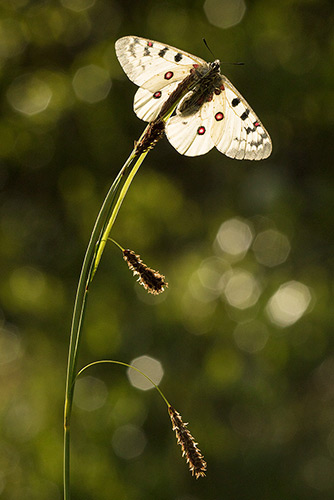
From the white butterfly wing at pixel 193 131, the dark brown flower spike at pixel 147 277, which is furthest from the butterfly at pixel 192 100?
the dark brown flower spike at pixel 147 277

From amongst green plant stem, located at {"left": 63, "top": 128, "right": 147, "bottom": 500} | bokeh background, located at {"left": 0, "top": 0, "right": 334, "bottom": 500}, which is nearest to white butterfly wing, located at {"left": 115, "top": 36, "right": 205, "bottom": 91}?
green plant stem, located at {"left": 63, "top": 128, "right": 147, "bottom": 500}

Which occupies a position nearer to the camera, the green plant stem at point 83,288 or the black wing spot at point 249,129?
the green plant stem at point 83,288

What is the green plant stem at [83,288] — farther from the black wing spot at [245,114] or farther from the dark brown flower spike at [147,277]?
the black wing spot at [245,114]

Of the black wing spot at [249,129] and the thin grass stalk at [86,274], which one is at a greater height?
the black wing spot at [249,129]

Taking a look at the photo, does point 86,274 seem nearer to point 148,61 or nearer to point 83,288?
point 83,288

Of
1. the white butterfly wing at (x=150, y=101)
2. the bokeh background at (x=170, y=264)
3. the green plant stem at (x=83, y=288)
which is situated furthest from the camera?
the bokeh background at (x=170, y=264)

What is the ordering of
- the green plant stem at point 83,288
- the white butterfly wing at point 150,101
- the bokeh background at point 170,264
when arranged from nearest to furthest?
the green plant stem at point 83,288 → the white butterfly wing at point 150,101 → the bokeh background at point 170,264

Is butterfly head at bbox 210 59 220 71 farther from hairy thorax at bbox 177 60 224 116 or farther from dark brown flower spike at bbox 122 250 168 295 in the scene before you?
dark brown flower spike at bbox 122 250 168 295

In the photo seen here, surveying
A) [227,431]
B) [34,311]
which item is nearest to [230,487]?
[227,431]
